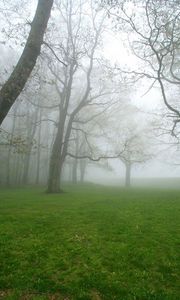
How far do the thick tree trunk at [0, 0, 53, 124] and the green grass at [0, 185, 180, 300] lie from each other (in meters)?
4.43

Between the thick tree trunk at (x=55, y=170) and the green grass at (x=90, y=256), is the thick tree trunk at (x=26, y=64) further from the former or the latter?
the thick tree trunk at (x=55, y=170)

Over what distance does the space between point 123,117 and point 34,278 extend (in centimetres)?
5010

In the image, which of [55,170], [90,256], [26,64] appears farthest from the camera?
[55,170]

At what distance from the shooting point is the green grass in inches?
320

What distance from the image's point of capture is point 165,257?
10281 millimetres

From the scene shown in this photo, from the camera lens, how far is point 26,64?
320 inches

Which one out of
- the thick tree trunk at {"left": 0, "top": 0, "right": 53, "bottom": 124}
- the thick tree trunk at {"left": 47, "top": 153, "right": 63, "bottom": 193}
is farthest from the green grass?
the thick tree trunk at {"left": 47, "top": 153, "right": 63, "bottom": 193}

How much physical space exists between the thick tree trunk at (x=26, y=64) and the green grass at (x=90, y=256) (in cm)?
443

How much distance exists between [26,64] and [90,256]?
619 centimetres

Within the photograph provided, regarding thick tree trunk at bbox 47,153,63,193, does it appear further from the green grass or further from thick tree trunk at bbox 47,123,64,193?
the green grass

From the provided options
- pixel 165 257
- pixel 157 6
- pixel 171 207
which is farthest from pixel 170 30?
pixel 165 257

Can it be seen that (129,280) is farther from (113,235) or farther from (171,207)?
(171,207)

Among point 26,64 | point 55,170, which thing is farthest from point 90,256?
point 55,170

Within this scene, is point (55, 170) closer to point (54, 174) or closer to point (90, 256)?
point (54, 174)
